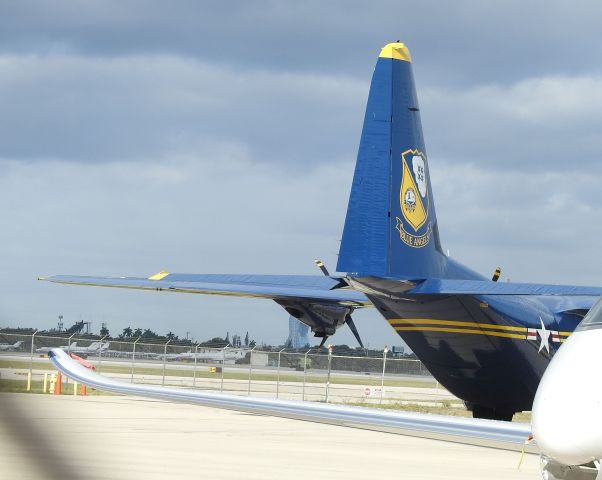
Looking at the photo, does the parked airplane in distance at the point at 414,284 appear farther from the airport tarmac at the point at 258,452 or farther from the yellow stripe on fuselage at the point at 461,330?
the airport tarmac at the point at 258,452

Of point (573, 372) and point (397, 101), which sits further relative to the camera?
point (397, 101)

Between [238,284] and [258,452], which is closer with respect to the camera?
[258,452]

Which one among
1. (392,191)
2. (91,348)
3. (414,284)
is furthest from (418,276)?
(91,348)

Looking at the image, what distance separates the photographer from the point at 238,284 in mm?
17984

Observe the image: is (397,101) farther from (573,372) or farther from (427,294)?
(573,372)

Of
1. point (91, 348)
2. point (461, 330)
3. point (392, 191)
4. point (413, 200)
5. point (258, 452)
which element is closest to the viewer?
point (258, 452)

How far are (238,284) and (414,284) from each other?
146 inches

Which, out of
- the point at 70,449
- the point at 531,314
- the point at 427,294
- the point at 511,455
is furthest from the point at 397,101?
the point at 70,449

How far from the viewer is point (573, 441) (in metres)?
6.10

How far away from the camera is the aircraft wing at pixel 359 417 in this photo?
29.6 feet

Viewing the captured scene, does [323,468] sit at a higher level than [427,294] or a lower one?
lower

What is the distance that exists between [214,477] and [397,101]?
9048 millimetres

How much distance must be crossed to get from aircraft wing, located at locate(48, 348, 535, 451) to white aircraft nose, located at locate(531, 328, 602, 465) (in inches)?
77.4

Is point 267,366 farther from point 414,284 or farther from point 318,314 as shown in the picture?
point 414,284
